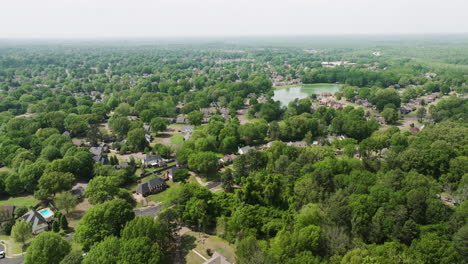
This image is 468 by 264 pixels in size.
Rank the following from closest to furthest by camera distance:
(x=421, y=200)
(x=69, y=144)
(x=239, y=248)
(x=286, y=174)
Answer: (x=239, y=248) → (x=421, y=200) → (x=286, y=174) → (x=69, y=144)

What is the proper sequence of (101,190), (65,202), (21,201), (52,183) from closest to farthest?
(65,202), (101,190), (52,183), (21,201)

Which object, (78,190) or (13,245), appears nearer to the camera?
(13,245)

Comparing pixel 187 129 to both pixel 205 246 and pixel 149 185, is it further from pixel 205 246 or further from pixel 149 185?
pixel 205 246

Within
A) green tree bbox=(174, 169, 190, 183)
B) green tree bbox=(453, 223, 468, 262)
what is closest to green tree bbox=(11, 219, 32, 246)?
green tree bbox=(174, 169, 190, 183)

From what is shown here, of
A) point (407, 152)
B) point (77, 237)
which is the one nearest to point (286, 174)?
point (407, 152)

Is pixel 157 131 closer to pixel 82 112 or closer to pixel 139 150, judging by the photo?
pixel 139 150

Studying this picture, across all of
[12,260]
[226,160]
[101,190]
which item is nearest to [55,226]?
[12,260]

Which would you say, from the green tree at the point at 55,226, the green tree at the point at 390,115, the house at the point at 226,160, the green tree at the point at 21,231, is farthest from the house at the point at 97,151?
the green tree at the point at 390,115

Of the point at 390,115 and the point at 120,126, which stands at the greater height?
the point at 120,126
